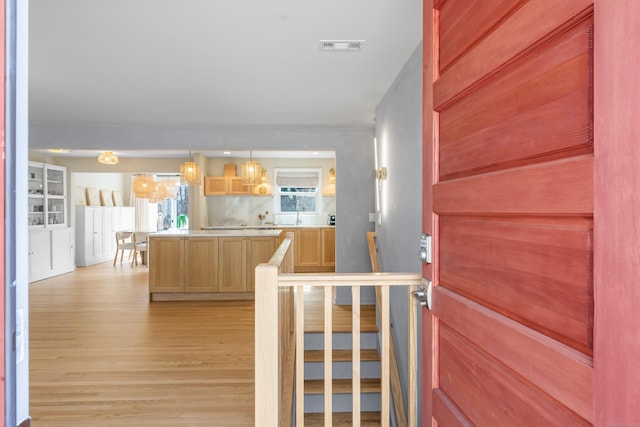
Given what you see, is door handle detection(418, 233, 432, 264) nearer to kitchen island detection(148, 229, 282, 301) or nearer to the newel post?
the newel post

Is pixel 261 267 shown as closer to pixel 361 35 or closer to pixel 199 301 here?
pixel 361 35

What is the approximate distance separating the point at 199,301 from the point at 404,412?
11.2ft

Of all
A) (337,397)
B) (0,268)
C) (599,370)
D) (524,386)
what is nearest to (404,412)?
(337,397)

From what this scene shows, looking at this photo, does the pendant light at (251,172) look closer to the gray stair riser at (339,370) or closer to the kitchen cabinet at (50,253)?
the gray stair riser at (339,370)

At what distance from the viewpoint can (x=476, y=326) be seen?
958 mm

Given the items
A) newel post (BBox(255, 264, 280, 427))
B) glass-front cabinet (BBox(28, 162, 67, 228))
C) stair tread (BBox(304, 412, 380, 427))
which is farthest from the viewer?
glass-front cabinet (BBox(28, 162, 67, 228))

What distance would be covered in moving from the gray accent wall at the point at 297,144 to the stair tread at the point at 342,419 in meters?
1.71

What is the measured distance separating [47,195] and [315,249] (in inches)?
201

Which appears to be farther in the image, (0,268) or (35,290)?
(35,290)

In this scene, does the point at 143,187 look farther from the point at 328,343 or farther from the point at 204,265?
the point at 328,343

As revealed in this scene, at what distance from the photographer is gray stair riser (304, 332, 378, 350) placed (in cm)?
414

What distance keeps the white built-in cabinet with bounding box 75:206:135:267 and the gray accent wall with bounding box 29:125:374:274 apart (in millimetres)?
3946

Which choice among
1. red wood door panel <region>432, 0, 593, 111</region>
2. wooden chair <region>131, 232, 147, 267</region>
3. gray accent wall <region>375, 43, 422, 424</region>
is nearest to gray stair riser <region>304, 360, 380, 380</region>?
gray accent wall <region>375, 43, 422, 424</region>

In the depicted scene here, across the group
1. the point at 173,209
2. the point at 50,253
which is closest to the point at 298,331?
the point at 50,253
